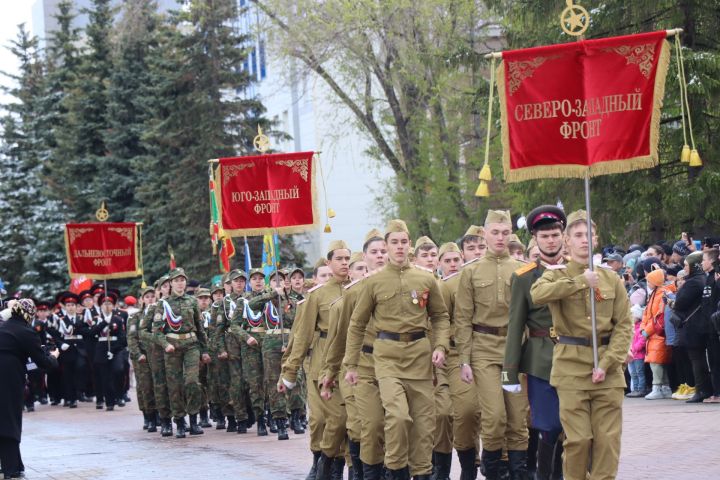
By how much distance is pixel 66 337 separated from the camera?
26.7 meters

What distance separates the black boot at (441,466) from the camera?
11.2m

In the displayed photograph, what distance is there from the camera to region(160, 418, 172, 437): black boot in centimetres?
1819

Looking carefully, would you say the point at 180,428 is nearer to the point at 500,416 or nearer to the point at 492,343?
the point at 492,343

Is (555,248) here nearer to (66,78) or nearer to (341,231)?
(341,231)

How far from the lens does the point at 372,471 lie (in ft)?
34.1

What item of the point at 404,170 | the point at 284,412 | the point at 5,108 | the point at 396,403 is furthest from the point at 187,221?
the point at 396,403

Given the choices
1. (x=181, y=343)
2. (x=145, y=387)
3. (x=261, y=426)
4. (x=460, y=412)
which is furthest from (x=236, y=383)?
(x=460, y=412)

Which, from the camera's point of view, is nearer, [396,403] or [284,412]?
[396,403]

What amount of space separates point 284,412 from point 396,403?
6.55m

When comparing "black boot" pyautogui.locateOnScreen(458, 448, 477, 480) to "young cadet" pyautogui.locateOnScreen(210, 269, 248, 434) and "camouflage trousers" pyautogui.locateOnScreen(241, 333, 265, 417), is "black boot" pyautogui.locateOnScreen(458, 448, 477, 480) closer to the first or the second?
"camouflage trousers" pyautogui.locateOnScreen(241, 333, 265, 417)

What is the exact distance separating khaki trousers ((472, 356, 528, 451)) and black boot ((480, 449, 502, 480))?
0.19 ft

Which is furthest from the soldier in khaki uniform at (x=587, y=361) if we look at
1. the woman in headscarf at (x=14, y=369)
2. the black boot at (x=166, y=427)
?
the black boot at (x=166, y=427)

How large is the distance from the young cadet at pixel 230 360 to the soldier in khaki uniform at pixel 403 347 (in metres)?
7.34

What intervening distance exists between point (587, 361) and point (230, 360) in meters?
10.1
